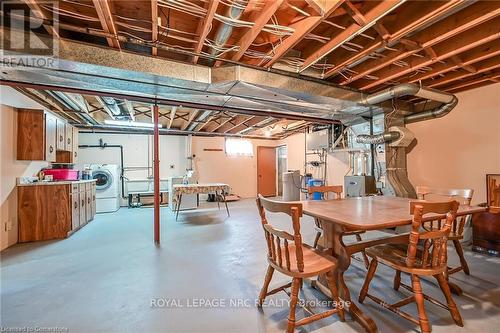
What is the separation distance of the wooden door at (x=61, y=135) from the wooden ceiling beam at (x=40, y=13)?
9.71 feet

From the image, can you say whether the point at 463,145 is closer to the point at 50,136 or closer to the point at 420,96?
the point at 420,96

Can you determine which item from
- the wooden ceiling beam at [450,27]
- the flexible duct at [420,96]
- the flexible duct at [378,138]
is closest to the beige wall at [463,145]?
the flexible duct at [420,96]

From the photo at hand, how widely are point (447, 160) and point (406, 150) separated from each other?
69cm

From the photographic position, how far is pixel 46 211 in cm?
366

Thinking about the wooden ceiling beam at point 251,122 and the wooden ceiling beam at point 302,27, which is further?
the wooden ceiling beam at point 251,122

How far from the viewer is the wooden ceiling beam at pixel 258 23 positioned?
1.83 m

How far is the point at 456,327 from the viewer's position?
5.32ft

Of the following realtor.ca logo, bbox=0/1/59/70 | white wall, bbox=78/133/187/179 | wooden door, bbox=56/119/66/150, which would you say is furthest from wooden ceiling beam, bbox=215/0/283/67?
white wall, bbox=78/133/187/179

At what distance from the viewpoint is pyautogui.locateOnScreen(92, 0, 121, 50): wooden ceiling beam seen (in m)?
1.75

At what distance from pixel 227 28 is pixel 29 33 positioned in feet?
6.12

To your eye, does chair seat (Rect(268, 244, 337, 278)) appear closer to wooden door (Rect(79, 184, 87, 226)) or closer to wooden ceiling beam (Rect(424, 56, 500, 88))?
wooden ceiling beam (Rect(424, 56, 500, 88))

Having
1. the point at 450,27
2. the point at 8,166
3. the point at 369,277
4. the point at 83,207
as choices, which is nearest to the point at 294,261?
the point at 369,277

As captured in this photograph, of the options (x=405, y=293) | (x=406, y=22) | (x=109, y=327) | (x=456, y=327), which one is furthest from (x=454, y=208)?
(x=109, y=327)

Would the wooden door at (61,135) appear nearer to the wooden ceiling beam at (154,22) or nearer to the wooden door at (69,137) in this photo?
the wooden door at (69,137)
